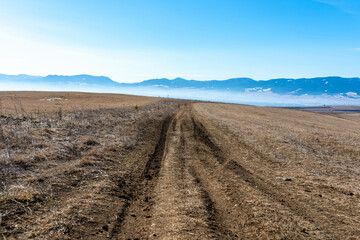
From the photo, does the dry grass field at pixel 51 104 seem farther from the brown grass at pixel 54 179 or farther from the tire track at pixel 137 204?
the tire track at pixel 137 204

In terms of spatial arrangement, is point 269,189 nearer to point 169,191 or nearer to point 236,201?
point 236,201

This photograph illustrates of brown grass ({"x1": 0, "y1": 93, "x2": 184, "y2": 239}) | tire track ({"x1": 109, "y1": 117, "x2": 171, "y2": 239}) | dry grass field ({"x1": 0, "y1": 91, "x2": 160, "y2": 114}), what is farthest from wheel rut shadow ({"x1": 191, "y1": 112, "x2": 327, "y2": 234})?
dry grass field ({"x1": 0, "y1": 91, "x2": 160, "y2": 114})

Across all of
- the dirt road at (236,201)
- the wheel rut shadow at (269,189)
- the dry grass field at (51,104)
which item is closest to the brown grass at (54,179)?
the dirt road at (236,201)

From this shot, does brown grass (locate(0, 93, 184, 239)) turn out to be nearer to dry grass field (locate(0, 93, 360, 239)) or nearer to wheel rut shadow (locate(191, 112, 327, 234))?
dry grass field (locate(0, 93, 360, 239))

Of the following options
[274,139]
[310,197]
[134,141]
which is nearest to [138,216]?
[310,197]

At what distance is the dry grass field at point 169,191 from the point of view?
4422 mm

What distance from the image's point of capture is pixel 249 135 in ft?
50.0

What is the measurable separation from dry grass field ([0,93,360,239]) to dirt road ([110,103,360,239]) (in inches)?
1.0

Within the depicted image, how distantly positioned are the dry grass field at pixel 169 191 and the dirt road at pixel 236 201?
3 cm

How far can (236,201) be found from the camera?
19.1 feet

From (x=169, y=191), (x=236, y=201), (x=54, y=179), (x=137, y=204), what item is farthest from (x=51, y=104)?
(x=236, y=201)

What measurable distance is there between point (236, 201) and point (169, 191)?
1.86 metres

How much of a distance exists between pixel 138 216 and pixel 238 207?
2453 mm

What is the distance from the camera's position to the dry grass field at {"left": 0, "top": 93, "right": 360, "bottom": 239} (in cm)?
442
